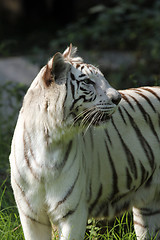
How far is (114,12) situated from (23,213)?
5555 mm

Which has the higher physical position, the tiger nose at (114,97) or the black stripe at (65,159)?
the tiger nose at (114,97)

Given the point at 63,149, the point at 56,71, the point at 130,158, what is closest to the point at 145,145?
the point at 130,158

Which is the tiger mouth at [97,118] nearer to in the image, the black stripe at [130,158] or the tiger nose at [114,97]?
the tiger nose at [114,97]

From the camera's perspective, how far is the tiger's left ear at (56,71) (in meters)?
2.42

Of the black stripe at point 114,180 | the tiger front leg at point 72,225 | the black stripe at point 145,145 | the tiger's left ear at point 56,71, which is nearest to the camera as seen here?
the tiger's left ear at point 56,71

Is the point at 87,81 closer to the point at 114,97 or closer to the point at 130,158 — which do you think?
the point at 114,97

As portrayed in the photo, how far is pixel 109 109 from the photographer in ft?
8.22

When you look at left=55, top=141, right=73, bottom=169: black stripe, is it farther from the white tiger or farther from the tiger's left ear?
the tiger's left ear

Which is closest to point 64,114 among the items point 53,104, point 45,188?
point 53,104

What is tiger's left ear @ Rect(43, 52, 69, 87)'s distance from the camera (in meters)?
2.42

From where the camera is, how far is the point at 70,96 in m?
2.47

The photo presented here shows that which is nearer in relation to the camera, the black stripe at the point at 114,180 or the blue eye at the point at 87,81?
the blue eye at the point at 87,81

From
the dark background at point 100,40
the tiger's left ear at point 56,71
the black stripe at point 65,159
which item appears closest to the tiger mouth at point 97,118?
the black stripe at point 65,159

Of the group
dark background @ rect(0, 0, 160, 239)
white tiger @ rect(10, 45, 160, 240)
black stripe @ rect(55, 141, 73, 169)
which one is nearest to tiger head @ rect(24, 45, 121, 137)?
white tiger @ rect(10, 45, 160, 240)
